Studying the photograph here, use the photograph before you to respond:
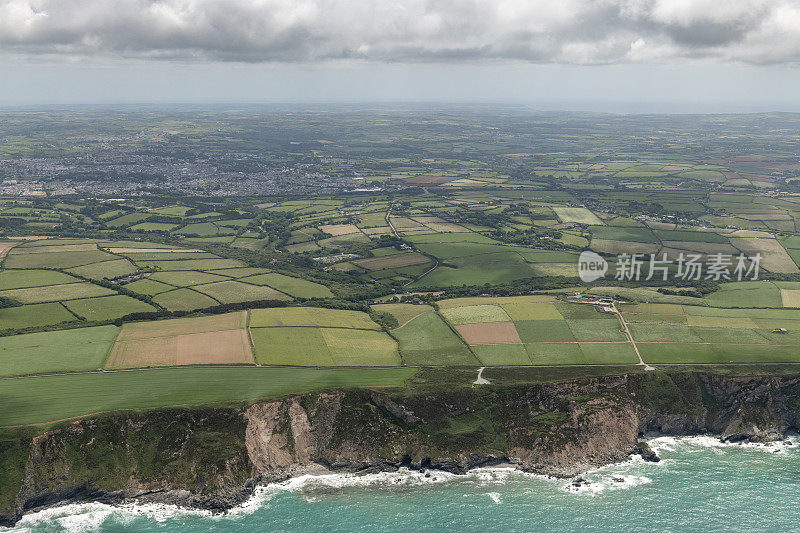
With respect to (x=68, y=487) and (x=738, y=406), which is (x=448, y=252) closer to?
(x=738, y=406)

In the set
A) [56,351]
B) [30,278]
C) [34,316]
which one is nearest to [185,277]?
[30,278]

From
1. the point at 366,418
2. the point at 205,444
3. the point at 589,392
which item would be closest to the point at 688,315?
the point at 589,392

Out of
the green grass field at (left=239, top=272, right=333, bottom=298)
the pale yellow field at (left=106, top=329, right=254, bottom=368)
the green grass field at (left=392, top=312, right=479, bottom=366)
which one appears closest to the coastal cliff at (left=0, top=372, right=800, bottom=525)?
the green grass field at (left=392, top=312, right=479, bottom=366)

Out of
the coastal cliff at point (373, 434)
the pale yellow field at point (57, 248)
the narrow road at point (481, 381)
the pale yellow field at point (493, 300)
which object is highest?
the pale yellow field at point (57, 248)

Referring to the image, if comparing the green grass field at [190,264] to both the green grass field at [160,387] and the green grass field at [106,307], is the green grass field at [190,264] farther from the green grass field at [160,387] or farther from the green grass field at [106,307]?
the green grass field at [160,387]

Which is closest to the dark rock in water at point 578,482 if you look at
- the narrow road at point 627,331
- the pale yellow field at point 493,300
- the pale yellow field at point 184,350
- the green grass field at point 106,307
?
the narrow road at point 627,331

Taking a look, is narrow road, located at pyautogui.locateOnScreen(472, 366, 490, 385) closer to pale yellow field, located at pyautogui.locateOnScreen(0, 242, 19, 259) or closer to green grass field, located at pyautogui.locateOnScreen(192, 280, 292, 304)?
green grass field, located at pyautogui.locateOnScreen(192, 280, 292, 304)
